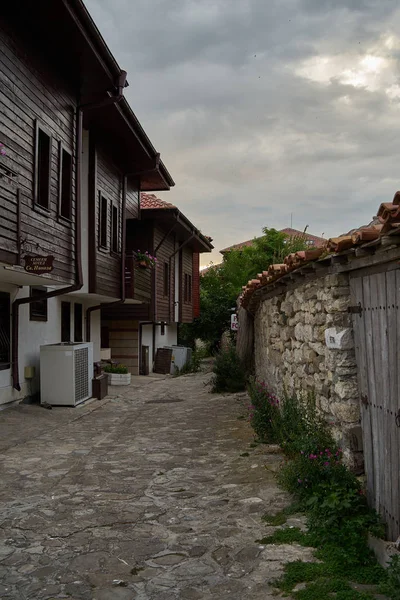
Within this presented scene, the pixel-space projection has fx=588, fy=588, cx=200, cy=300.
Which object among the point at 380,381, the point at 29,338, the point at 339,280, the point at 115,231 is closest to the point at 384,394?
the point at 380,381

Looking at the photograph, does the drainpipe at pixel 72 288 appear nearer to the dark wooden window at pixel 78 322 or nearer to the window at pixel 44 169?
the window at pixel 44 169

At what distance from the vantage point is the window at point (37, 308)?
1142 centimetres

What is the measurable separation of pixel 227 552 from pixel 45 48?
26.7ft

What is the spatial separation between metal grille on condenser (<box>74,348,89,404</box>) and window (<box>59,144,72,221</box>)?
103 inches

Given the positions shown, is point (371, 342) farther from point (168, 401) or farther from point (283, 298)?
point (168, 401)

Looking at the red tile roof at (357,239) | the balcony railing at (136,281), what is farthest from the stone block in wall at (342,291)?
the balcony railing at (136,281)

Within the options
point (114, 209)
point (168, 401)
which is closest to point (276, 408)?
point (168, 401)

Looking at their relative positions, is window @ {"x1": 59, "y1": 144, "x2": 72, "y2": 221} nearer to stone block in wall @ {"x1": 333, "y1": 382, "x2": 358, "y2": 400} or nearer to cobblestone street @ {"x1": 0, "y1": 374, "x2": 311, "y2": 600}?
cobblestone street @ {"x1": 0, "y1": 374, "x2": 311, "y2": 600}

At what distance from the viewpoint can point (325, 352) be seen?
5.20m

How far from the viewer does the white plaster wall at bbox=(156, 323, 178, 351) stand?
2270 centimetres

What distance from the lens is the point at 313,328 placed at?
18.7 ft

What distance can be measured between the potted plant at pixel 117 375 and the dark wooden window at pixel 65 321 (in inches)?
94.0

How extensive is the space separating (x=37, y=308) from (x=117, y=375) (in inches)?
183

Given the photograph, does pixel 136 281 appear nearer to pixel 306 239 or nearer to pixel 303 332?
pixel 306 239
